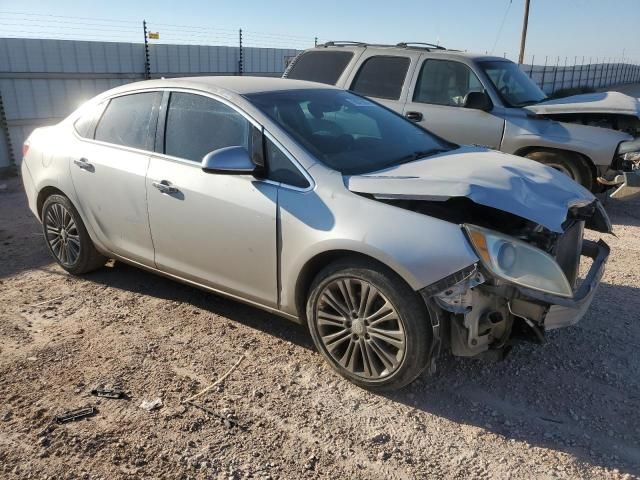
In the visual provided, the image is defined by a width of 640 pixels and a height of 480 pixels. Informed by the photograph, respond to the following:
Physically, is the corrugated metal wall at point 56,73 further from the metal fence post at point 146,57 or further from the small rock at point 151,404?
the small rock at point 151,404

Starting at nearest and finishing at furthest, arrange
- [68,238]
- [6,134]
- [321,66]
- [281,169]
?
1. [281,169]
2. [68,238]
3. [321,66]
4. [6,134]

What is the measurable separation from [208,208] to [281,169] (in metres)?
0.58

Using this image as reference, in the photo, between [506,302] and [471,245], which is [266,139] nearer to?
[471,245]

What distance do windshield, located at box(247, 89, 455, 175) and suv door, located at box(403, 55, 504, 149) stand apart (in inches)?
108

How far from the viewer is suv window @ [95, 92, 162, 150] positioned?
414 centimetres

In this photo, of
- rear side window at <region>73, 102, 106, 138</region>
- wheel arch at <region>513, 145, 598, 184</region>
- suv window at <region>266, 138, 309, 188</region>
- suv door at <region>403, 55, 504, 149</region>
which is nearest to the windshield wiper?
suv window at <region>266, 138, 309, 188</region>

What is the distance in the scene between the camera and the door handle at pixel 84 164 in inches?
172

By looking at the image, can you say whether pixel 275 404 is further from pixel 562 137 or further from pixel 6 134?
pixel 6 134

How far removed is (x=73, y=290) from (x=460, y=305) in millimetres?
3350

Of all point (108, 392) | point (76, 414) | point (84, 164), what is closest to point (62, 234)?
point (84, 164)

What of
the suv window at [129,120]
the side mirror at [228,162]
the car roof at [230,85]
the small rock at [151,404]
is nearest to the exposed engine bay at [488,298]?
the side mirror at [228,162]

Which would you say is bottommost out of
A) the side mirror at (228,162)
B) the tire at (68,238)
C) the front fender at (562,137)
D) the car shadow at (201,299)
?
the car shadow at (201,299)

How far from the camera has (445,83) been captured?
7117mm

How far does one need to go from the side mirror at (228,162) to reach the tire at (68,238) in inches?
73.1
